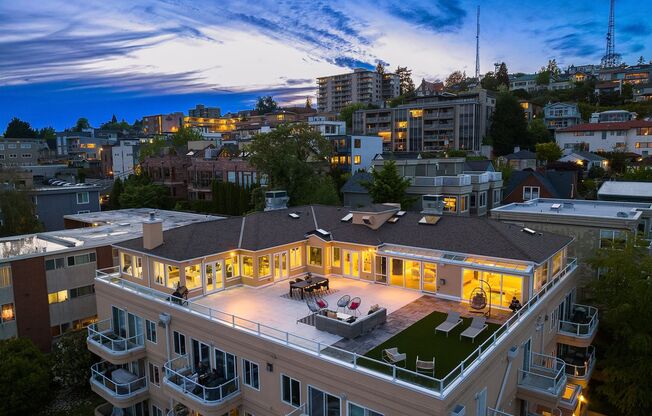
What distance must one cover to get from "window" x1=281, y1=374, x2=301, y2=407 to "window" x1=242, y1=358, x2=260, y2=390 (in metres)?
1.37

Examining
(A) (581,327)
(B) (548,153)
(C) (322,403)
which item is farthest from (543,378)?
(B) (548,153)

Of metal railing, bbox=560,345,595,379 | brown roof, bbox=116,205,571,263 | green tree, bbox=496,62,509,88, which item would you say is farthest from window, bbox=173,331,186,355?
green tree, bbox=496,62,509,88

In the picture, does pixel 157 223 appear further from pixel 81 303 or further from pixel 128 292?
pixel 81 303

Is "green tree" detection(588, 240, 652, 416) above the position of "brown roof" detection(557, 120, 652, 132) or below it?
below

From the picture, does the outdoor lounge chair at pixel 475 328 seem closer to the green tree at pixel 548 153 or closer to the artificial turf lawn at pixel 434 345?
the artificial turf lawn at pixel 434 345

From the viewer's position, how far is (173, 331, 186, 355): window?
63.5 feet

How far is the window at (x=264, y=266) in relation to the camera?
22.6 meters

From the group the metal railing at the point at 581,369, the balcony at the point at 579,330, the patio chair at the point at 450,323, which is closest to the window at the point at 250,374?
the patio chair at the point at 450,323

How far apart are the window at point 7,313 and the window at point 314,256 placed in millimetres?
18363

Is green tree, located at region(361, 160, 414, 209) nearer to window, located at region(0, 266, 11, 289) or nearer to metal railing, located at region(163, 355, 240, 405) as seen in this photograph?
metal railing, located at region(163, 355, 240, 405)

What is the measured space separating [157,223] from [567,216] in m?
22.6

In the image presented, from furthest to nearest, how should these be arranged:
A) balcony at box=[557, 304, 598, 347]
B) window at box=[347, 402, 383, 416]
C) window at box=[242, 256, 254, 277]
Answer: window at box=[242, 256, 254, 277], balcony at box=[557, 304, 598, 347], window at box=[347, 402, 383, 416]

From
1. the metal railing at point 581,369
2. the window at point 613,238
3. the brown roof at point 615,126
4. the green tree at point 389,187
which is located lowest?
the metal railing at point 581,369

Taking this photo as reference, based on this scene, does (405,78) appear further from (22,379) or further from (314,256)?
(22,379)
